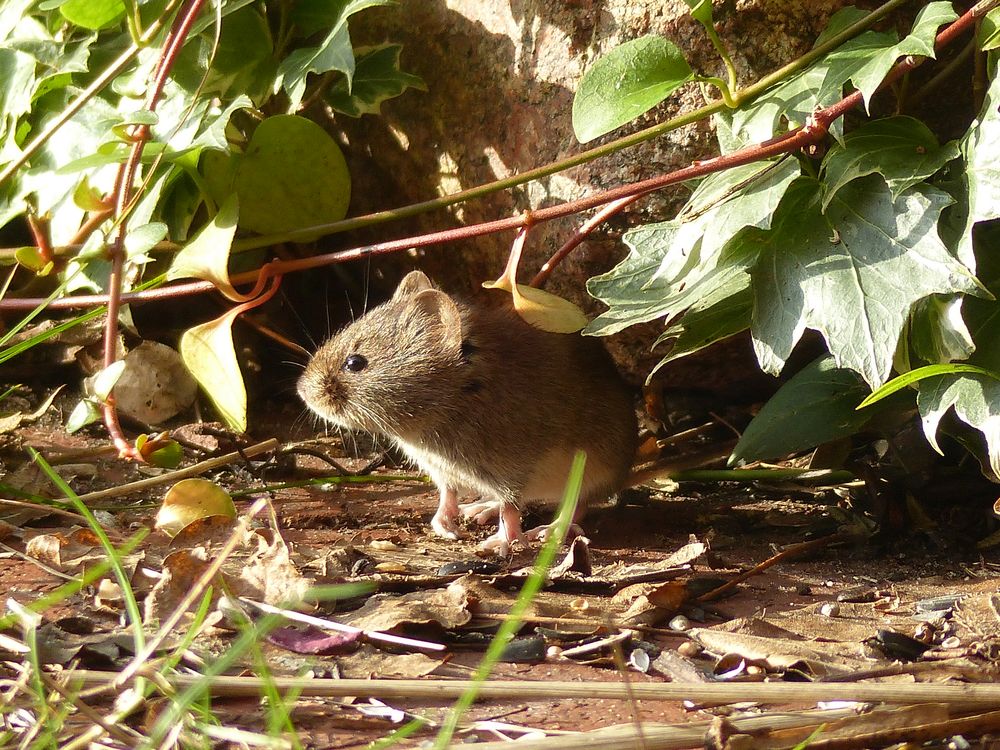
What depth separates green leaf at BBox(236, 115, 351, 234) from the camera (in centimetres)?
380

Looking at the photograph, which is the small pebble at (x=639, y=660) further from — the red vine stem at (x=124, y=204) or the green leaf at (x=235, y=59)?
the green leaf at (x=235, y=59)

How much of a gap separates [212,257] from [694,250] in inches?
62.2

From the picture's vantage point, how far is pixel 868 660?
7.98 feet

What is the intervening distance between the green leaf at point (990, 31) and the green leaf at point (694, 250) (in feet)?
1.94

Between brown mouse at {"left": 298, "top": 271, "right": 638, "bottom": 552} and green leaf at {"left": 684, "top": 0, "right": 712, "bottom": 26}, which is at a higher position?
green leaf at {"left": 684, "top": 0, "right": 712, "bottom": 26}

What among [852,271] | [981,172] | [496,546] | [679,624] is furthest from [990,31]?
[496,546]

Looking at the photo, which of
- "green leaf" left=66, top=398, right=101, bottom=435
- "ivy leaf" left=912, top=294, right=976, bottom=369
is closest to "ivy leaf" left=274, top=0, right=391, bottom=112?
"green leaf" left=66, top=398, right=101, bottom=435

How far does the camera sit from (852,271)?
2.84 meters

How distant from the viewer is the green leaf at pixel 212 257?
3.32m

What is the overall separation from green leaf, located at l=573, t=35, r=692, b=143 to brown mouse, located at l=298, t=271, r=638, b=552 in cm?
112

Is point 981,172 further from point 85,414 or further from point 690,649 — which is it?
point 85,414

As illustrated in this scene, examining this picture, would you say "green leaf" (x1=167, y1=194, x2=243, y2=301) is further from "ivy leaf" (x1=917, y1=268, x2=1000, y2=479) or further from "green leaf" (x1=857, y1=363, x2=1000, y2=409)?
"ivy leaf" (x1=917, y1=268, x2=1000, y2=479)

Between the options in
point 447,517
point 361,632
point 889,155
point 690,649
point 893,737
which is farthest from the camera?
point 447,517

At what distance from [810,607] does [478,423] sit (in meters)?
1.59
